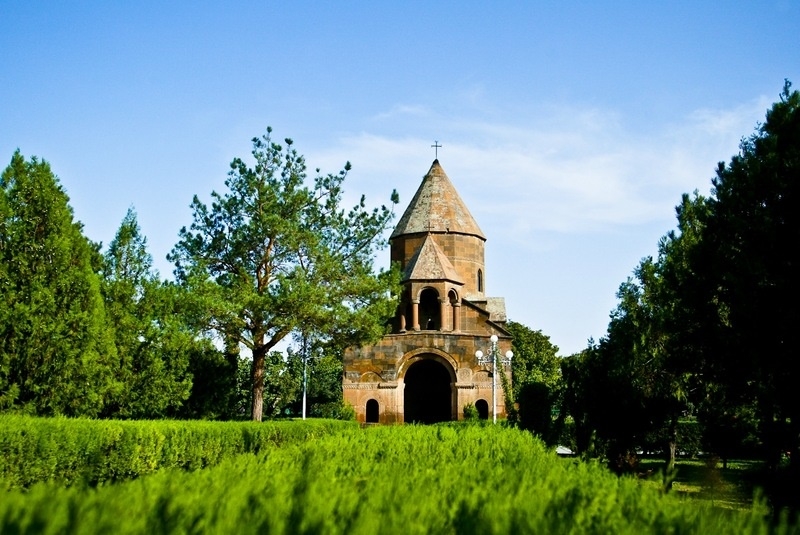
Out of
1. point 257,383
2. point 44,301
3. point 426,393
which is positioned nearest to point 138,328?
point 44,301

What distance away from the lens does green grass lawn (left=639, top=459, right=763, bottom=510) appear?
1599cm

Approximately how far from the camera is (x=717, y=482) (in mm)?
20969

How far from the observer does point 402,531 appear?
11.8 ft

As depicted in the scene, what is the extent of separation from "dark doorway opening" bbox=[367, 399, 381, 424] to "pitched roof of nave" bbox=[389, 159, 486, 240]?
32.4ft

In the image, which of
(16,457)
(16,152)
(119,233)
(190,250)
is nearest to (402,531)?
(16,457)

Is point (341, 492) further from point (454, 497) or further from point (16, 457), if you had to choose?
point (16, 457)

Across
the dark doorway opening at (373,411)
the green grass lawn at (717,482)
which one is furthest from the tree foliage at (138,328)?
the dark doorway opening at (373,411)

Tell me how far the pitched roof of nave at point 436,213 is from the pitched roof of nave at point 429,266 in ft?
9.03

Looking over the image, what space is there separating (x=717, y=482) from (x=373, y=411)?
16488 millimetres

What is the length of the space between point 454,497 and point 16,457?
8791mm

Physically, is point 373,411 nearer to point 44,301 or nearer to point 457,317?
point 457,317

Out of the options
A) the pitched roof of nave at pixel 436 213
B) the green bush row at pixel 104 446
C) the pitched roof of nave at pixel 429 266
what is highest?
the pitched roof of nave at pixel 436 213

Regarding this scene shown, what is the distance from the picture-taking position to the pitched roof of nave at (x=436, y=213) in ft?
129

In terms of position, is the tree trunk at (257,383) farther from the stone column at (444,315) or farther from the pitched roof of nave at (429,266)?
the stone column at (444,315)
